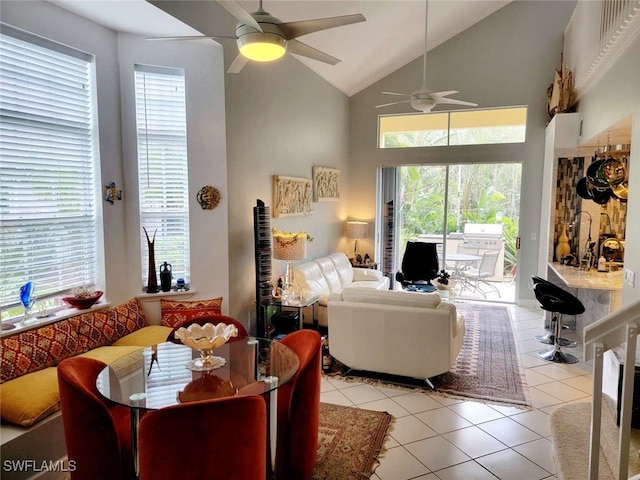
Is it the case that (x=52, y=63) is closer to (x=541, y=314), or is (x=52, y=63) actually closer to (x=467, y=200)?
(x=467, y=200)

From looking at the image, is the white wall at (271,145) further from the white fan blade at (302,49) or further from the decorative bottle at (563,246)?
the decorative bottle at (563,246)

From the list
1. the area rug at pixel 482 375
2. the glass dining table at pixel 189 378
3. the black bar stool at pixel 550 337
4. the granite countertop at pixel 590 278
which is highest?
the granite countertop at pixel 590 278

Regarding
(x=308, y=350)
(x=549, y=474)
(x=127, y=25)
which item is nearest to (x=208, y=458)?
(x=308, y=350)

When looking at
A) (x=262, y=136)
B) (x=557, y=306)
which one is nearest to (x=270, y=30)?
(x=262, y=136)

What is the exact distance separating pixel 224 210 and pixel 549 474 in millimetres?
3386

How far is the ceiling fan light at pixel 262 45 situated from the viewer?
242cm

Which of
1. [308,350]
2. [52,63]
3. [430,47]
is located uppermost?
[430,47]

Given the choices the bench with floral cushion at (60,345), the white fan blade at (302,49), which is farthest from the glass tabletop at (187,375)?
the white fan blade at (302,49)

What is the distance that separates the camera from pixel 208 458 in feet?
5.89

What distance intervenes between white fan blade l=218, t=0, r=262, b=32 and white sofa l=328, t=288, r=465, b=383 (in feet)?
7.96

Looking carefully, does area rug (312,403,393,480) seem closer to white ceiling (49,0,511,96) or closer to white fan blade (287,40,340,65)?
white fan blade (287,40,340,65)

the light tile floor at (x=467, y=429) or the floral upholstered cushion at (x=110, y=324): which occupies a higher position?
the floral upholstered cushion at (x=110, y=324)

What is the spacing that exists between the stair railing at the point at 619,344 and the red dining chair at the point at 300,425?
54.9 inches

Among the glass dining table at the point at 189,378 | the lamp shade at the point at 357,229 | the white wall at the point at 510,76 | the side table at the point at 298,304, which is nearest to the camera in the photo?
the glass dining table at the point at 189,378
